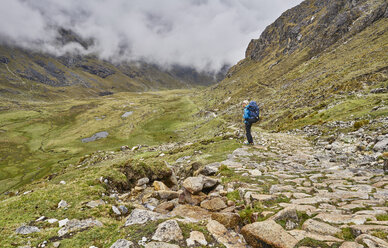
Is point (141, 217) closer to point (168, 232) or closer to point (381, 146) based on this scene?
point (168, 232)

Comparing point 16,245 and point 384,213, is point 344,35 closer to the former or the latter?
point 384,213

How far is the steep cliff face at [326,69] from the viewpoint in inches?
1409

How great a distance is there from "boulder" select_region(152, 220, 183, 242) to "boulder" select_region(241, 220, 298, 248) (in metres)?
1.94

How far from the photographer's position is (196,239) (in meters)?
5.29

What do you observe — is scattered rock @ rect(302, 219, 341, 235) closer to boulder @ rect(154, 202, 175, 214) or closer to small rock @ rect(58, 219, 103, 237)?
boulder @ rect(154, 202, 175, 214)

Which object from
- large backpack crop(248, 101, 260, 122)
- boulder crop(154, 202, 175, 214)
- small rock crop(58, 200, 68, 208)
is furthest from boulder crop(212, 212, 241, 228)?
large backpack crop(248, 101, 260, 122)

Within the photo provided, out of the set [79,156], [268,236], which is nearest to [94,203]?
[268,236]

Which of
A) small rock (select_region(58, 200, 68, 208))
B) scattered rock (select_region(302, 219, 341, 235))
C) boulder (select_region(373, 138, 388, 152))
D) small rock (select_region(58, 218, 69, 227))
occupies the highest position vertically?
small rock (select_region(58, 200, 68, 208))

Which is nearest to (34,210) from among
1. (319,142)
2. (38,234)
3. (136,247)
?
(38,234)

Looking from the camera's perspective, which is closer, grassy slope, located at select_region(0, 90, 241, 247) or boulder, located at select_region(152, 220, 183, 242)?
boulder, located at select_region(152, 220, 183, 242)

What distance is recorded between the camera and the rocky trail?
5000 mm

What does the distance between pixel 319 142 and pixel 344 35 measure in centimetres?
11403

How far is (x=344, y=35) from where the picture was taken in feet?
327

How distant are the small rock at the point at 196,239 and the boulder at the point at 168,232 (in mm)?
287
